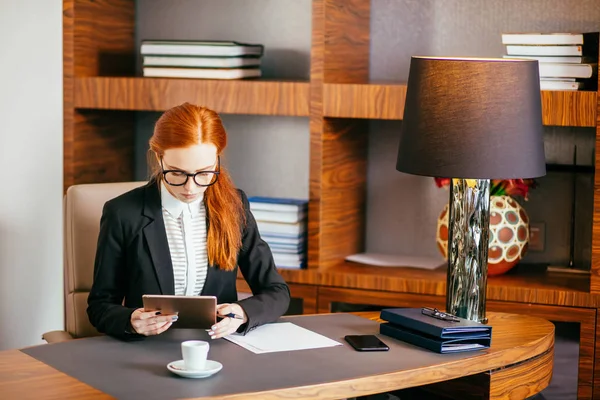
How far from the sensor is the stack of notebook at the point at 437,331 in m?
2.12

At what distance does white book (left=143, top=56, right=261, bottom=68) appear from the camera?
3221 millimetres

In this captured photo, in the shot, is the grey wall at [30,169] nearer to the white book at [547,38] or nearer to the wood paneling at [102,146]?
the wood paneling at [102,146]

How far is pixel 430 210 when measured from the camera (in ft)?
11.2

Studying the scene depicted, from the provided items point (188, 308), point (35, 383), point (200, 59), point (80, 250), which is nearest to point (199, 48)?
point (200, 59)

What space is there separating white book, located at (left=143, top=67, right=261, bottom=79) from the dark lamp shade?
106 centimetres

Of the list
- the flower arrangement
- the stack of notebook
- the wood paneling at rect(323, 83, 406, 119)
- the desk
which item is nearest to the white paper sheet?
the desk

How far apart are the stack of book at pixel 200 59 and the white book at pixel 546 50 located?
0.93 m

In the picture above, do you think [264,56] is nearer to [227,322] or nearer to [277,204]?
[277,204]

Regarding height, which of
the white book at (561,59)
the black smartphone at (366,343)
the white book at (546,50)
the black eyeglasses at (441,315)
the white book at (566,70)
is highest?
the white book at (546,50)

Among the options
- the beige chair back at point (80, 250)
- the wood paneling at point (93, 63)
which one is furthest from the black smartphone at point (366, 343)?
the wood paneling at point (93, 63)

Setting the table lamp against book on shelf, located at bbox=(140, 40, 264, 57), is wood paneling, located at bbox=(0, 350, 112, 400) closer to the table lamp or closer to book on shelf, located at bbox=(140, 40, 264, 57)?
the table lamp

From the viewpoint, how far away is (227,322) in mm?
2156

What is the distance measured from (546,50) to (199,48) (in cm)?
118

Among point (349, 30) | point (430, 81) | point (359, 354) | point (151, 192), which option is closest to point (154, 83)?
point (349, 30)
